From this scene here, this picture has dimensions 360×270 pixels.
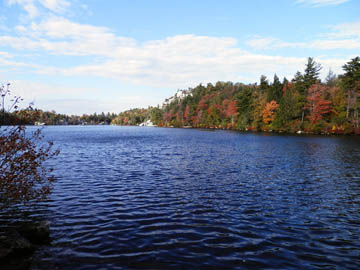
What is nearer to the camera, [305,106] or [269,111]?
[305,106]

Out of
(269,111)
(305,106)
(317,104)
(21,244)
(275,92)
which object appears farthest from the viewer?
(275,92)

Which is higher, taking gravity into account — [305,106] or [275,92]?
[275,92]

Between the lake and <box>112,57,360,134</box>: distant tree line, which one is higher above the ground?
<box>112,57,360,134</box>: distant tree line

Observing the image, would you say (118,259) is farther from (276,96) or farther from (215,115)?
(215,115)

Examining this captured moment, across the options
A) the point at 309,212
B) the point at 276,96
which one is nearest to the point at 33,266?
the point at 309,212

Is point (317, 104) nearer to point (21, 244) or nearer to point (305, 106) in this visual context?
point (305, 106)

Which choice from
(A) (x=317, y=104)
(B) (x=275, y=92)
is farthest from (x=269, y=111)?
(A) (x=317, y=104)

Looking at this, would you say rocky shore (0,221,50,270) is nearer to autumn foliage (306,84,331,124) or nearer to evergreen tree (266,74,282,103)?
autumn foliage (306,84,331,124)

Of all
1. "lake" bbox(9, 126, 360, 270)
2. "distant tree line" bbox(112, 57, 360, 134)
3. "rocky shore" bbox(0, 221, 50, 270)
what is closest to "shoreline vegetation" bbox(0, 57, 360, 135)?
"distant tree line" bbox(112, 57, 360, 134)

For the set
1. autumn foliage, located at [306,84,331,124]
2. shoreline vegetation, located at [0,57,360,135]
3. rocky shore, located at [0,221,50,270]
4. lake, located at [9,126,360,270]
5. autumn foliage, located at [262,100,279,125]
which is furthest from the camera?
autumn foliage, located at [262,100,279,125]

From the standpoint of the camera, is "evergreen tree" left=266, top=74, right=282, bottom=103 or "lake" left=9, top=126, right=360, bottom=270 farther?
"evergreen tree" left=266, top=74, right=282, bottom=103

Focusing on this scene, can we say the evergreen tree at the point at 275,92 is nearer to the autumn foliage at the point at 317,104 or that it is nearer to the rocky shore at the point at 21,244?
the autumn foliage at the point at 317,104

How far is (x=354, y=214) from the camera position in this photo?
14.3 meters

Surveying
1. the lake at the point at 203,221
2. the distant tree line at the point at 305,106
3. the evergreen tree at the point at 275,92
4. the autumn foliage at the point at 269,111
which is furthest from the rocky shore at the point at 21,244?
the evergreen tree at the point at 275,92
